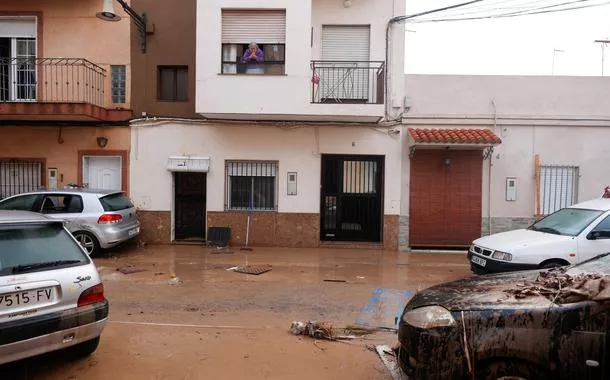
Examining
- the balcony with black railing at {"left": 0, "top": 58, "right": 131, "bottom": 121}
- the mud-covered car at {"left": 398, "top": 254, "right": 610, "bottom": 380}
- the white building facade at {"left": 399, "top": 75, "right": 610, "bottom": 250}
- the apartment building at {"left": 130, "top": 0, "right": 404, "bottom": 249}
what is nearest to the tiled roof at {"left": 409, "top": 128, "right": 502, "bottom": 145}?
the white building facade at {"left": 399, "top": 75, "right": 610, "bottom": 250}

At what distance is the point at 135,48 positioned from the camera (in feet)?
39.7

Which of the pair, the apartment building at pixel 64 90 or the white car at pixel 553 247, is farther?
the apartment building at pixel 64 90

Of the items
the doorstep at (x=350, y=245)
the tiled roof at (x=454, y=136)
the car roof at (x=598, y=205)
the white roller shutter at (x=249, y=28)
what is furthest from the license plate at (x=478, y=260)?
the white roller shutter at (x=249, y=28)

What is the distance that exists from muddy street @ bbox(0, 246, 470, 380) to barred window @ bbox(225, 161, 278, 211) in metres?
1.66

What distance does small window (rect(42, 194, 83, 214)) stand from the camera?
10.1 meters

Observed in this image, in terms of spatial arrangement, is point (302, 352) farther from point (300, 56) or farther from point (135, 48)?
point (135, 48)

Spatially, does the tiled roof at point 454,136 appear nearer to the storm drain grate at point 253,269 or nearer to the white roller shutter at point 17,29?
the storm drain grate at point 253,269

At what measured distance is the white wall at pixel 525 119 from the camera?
38.0 feet

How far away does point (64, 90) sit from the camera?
11875 mm

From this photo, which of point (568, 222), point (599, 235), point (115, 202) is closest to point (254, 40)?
point (115, 202)

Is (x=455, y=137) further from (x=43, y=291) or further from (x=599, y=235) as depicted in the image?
(x=43, y=291)

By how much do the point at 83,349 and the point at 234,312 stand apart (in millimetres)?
2117

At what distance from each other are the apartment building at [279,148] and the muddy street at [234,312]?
1.30 meters

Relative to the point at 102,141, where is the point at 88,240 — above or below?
below
